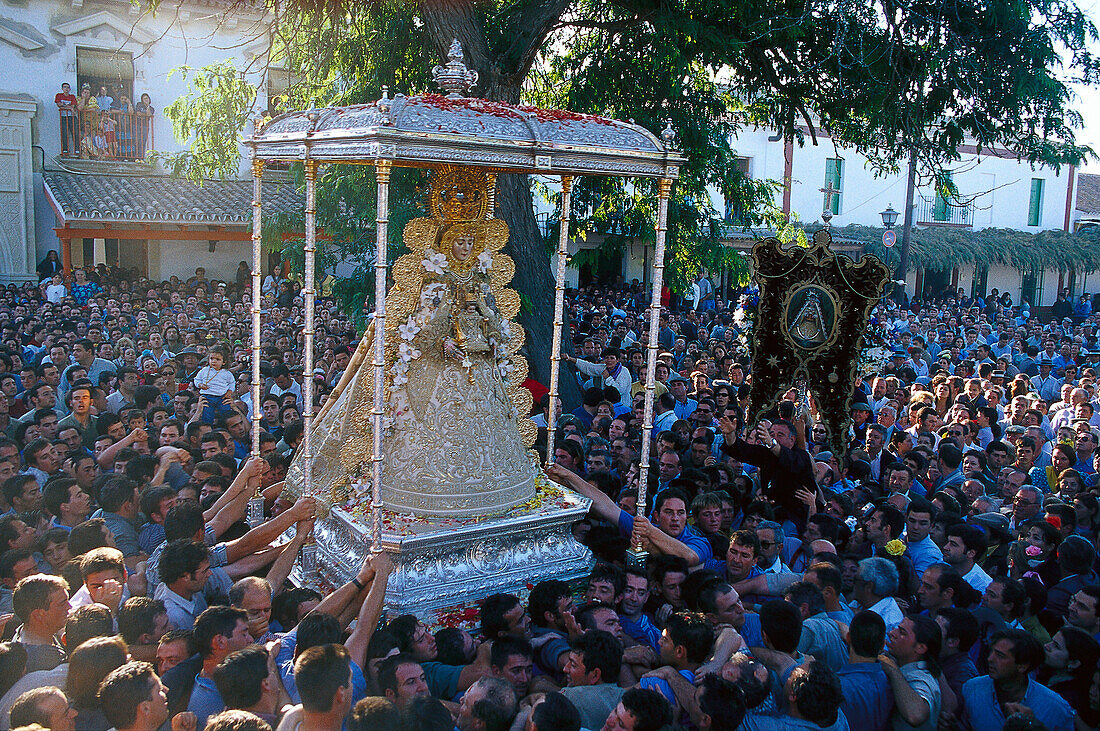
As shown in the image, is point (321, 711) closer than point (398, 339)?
Yes

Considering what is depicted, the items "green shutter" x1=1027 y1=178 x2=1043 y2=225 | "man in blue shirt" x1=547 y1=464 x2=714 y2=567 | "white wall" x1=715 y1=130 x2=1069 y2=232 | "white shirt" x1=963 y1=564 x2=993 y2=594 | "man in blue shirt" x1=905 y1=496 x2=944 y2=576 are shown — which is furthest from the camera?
"green shutter" x1=1027 y1=178 x2=1043 y2=225

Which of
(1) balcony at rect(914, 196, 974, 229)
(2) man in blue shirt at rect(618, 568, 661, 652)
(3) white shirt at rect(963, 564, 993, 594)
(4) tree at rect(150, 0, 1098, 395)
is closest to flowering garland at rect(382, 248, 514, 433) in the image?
(2) man in blue shirt at rect(618, 568, 661, 652)

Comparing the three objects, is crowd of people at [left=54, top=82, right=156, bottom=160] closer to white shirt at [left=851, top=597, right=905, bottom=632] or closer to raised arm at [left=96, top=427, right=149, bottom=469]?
raised arm at [left=96, top=427, right=149, bottom=469]

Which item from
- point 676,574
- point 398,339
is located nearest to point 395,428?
point 398,339

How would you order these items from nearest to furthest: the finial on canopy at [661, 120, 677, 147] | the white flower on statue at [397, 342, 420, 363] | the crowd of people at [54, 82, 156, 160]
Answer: the white flower on statue at [397, 342, 420, 363]
the finial on canopy at [661, 120, 677, 147]
the crowd of people at [54, 82, 156, 160]

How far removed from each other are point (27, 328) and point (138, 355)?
2.02m

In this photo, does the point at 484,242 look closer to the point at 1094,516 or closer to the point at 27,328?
the point at 1094,516

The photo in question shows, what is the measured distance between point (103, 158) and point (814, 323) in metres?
16.9

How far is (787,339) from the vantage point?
8930mm

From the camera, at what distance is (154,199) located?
18516mm

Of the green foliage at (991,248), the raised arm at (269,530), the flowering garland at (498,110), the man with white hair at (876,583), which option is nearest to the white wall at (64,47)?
the flowering garland at (498,110)

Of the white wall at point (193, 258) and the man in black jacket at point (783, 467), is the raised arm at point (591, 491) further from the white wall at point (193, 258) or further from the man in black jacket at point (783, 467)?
the white wall at point (193, 258)

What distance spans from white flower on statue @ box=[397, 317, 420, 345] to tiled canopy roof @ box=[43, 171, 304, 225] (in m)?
11.5

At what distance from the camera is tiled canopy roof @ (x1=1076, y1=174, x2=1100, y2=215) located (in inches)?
1243
